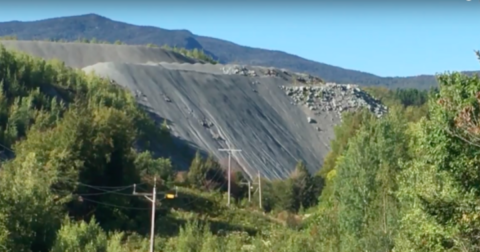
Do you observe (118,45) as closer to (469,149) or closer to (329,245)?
(329,245)

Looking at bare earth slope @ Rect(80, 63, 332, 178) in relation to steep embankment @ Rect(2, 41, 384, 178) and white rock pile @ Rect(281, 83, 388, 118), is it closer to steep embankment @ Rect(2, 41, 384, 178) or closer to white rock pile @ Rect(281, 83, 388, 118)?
steep embankment @ Rect(2, 41, 384, 178)

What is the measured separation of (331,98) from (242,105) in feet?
64.0

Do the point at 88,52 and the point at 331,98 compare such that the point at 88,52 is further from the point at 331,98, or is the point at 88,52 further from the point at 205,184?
the point at 205,184

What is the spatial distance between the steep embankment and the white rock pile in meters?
0.13

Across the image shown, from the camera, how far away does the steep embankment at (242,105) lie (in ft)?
301

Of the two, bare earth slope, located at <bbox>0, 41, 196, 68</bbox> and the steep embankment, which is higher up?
bare earth slope, located at <bbox>0, 41, 196, 68</bbox>

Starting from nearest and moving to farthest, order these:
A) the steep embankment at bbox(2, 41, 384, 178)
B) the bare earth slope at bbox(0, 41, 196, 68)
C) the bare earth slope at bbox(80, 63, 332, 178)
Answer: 1. the bare earth slope at bbox(80, 63, 332, 178)
2. the steep embankment at bbox(2, 41, 384, 178)
3. the bare earth slope at bbox(0, 41, 196, 68)

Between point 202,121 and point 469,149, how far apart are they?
81.4 m

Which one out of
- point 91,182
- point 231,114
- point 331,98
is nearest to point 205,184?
point 91,182

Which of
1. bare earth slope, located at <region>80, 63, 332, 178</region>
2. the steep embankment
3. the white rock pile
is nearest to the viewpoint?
bare earth slope, located at <region>80, 63, 332, 178</region>

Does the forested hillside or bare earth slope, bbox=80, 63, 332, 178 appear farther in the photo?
bare earth slope, bbox=80, 63, 332, 178

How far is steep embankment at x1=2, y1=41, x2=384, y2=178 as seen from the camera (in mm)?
91688

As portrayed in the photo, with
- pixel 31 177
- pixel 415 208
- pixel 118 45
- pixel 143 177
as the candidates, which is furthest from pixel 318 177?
pixel 118 45

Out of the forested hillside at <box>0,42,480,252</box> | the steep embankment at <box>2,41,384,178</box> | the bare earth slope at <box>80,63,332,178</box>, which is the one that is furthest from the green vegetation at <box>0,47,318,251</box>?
the steep embankment at <box>2,41,384,178</box>
